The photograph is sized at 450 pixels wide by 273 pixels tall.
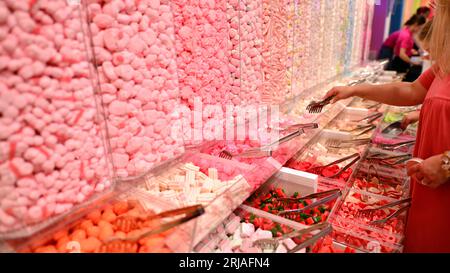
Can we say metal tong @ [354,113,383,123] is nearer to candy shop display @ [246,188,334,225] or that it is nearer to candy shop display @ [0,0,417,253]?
candy shop display @ [0,0,417,253]

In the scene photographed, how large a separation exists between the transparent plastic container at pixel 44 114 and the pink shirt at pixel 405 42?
17.3ft

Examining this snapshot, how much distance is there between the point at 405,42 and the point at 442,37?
4.26m

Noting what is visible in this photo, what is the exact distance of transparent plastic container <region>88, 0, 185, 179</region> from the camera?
86 centimetres

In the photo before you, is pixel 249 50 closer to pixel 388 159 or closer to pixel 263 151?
pixel 263 151

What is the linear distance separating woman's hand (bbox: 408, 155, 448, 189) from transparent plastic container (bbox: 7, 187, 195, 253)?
3.00ft

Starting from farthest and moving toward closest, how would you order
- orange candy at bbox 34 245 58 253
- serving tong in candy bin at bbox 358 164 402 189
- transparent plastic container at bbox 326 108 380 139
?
transparent plastic container at bbox 326 108 380 139
serving tong in candy bin at bbox 358 164 402 189
orange candy at bbox 34 245 58 253

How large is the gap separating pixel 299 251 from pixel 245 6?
1078mm

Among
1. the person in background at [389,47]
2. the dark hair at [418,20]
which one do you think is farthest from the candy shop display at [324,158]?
the person in background at [389,47]

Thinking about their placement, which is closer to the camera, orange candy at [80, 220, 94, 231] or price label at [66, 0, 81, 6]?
price label at [66, 0, 81, 6]

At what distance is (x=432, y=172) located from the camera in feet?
3.71

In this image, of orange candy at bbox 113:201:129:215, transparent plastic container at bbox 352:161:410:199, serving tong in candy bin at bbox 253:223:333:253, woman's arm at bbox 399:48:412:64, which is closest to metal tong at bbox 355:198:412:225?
transparent plastic container at bbox 352:161:410:199

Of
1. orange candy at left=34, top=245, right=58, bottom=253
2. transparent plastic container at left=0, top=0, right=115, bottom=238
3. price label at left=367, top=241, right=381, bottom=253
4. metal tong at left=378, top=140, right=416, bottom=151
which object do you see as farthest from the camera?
metal tong at left=378, top=140, right=416, bottom=151

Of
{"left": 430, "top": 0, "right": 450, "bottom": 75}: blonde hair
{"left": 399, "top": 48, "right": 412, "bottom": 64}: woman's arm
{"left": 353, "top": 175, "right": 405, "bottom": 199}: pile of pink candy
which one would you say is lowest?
{"left": 353, "top": 175, "right": 405, "bottom": 199}: pile of pink candy

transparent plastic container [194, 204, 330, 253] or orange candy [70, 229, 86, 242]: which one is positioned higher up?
orange candy [70, 229, 86, 242]
